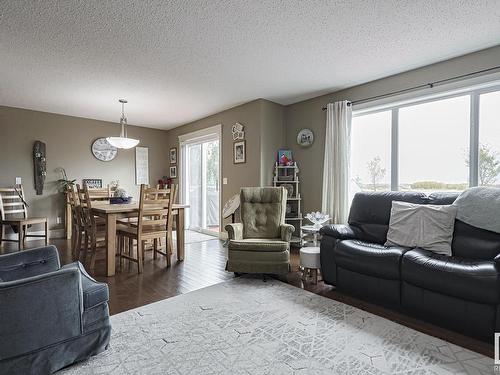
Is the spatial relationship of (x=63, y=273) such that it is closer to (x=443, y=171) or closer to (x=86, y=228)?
(x=86, y=228)

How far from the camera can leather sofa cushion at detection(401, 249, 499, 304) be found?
177 centimetres

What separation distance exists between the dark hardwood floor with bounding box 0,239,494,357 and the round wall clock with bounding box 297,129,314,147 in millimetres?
1771

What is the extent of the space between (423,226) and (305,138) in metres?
2.40

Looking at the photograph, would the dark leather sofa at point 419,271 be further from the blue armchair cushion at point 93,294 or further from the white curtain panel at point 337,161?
the blue armchair cushion at point 93,294

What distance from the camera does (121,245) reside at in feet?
12.6

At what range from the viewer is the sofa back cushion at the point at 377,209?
272cm

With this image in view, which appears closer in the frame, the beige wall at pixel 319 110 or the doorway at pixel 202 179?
the beige wall at pixel 319 110

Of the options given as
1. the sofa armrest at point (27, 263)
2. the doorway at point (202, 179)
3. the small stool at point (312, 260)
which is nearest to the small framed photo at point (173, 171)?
the doorway at point (202, 179)

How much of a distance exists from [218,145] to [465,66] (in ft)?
12.7

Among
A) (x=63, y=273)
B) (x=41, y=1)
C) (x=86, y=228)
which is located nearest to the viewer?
(x=63, y=273)

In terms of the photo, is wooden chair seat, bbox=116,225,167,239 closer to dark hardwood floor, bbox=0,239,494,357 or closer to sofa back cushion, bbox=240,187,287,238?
dark hardwood floor, bbox=0,239,494,357

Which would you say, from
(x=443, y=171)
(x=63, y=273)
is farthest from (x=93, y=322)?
(x=443, y=171)

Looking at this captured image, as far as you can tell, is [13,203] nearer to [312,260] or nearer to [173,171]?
[173,171]

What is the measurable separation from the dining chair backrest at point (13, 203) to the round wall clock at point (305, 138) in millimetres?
4833
